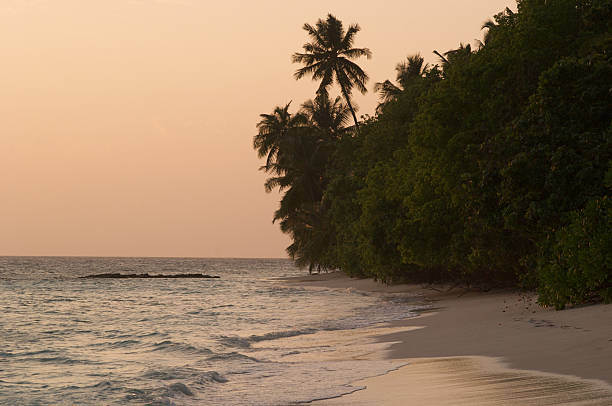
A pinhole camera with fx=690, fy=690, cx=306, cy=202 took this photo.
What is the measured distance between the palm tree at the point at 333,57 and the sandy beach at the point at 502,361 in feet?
129

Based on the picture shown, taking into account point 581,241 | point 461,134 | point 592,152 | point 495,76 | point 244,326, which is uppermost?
point 495,76

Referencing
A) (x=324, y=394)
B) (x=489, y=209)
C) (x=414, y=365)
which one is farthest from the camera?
(x=489, y=209)

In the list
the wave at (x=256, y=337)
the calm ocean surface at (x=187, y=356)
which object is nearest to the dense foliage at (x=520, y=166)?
the calm ocean surface at (x=187, y=356)

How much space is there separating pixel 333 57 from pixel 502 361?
46.7 metres

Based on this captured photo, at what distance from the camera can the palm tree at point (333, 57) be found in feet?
181

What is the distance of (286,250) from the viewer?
220ft

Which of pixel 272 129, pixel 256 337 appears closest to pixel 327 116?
pixel 272 129

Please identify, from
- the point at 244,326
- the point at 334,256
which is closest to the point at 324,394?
the point at 244,326

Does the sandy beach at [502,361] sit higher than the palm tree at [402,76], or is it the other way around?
the palm tree at [402,76]

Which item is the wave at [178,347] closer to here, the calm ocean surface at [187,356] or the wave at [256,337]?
the calm ocean surface at [187,356]

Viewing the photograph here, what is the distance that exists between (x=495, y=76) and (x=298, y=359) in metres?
11.8

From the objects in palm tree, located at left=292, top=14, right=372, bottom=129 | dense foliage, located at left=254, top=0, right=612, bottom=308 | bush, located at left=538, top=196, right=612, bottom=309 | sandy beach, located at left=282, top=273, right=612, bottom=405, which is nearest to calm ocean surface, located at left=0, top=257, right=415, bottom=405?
sandy beach, located at left=282, top=273, right=612, bottom=405

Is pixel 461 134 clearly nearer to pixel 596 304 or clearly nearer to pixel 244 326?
pixel 596 304

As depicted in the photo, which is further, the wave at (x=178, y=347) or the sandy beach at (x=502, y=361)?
the wave at (x=178, y=347)
